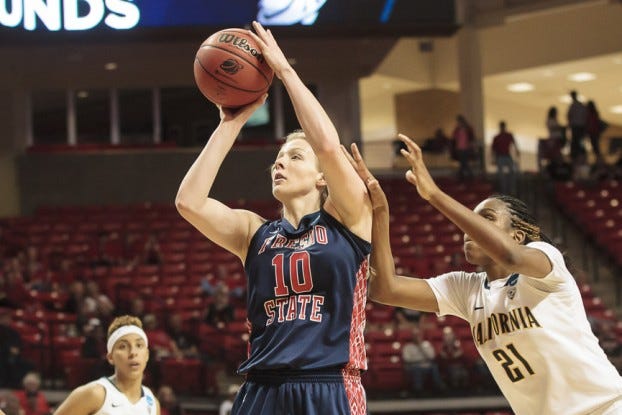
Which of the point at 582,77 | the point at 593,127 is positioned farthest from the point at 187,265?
the point at 582,77

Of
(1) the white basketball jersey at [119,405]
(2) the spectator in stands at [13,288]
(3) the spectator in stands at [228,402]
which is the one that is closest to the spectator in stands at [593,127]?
(2) the spectator in stands at [13,288]

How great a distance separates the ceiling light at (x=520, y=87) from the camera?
79.3 feet

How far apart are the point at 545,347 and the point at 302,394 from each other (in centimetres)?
103

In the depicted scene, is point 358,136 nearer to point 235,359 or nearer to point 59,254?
point 59,254

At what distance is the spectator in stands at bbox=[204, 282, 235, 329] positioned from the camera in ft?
39.1

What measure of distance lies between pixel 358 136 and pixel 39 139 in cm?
582

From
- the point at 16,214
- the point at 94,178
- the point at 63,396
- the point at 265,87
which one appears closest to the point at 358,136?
the point at 94,178

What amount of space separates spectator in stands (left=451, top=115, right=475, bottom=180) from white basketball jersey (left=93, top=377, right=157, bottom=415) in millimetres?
12806

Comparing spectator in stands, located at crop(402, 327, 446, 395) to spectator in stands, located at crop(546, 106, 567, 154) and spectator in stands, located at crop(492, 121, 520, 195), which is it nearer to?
spectator in stands, located at crop(492, 121, 520, 195)

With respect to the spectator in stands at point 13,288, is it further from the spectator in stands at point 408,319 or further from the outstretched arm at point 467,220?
the outstretched arm at point 467,220

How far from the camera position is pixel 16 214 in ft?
62.2

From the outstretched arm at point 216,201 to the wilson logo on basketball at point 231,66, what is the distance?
188 mm

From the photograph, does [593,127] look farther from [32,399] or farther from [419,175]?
[419,175]

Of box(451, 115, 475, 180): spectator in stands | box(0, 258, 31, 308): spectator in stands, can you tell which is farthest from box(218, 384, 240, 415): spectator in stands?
box(451, 115, 475, 180): spectator in stands
